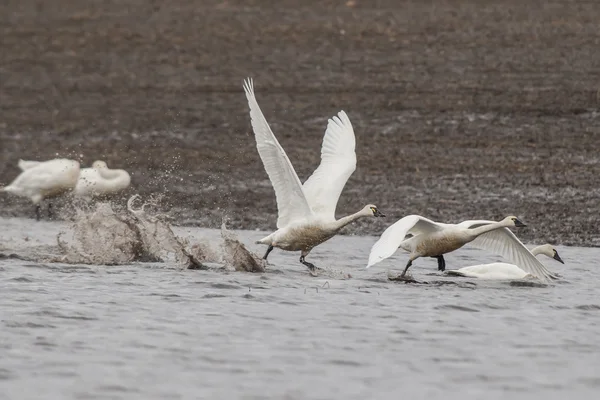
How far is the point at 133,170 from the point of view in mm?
17422

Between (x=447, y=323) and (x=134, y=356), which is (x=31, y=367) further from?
(x=447, y=323)

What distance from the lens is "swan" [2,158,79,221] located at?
1606 centimetres

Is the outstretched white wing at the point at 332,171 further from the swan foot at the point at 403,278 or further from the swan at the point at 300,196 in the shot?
the swan foot at the point at 403,278

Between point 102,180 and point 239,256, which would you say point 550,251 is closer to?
point 239,256

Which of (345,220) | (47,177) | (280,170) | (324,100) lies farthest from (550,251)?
(324,100)

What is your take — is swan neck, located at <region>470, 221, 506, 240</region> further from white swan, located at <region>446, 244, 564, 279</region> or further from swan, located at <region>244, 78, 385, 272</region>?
swan, located at <region>244, 78, 385, 272</region>

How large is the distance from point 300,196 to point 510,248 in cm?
195

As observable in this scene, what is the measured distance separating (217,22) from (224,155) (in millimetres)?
7610

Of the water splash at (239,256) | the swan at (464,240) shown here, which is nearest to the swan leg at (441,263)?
the swan at (464,240)

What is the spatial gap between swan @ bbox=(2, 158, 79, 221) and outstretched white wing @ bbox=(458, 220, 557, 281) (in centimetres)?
605

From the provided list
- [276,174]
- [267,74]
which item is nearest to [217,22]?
[267,74]

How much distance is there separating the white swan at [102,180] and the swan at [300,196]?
3.88 metres

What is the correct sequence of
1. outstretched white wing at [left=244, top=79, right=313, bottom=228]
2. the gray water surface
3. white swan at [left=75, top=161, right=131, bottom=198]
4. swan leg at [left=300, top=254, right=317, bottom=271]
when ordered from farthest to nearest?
white swan at [left=75, top=161, right=131, bottom=198] < swan leg at [left=300, top=254, right=317, bottom=271] < outstretched white wing at [left=244, top=79, right=313, bottom=228] < the gray water surface

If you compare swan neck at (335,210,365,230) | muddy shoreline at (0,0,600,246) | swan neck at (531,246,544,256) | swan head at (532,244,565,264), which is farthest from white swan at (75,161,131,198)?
swan head at (532,244,565,264)
